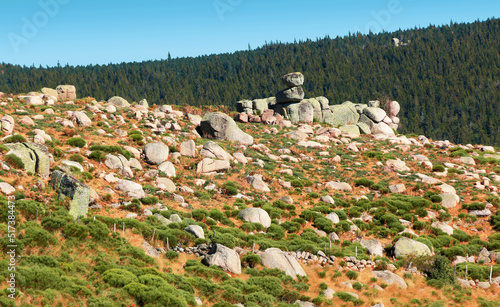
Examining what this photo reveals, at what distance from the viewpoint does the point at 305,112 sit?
2879 inches

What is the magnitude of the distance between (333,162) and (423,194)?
12012mm

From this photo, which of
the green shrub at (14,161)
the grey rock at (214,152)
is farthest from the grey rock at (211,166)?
the green shrub at (14,161)

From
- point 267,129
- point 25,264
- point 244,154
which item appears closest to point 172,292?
point 25,264

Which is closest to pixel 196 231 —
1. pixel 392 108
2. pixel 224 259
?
pixel 224 259

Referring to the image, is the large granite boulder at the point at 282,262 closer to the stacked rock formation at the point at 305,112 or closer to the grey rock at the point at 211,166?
the grey rock at the point at 211,166

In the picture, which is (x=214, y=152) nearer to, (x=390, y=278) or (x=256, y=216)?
(x=256, y=216)

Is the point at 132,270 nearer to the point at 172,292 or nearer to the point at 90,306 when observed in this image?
the point at 172,292

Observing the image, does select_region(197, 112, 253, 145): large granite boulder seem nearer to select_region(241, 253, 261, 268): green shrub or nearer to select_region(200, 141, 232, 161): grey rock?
select_region(200, 141, 232, 161): grey rock

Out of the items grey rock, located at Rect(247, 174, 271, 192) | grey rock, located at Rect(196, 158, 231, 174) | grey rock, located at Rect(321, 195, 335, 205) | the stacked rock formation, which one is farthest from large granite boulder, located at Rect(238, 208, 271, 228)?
the stacked rock formation

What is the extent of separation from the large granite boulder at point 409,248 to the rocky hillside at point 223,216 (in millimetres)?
103

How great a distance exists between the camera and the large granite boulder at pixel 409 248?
30.5 m

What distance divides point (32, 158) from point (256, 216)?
17585 mm

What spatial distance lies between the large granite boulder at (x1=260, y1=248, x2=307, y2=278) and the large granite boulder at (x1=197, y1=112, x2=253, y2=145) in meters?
27.1

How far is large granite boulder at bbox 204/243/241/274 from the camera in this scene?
24.7m
